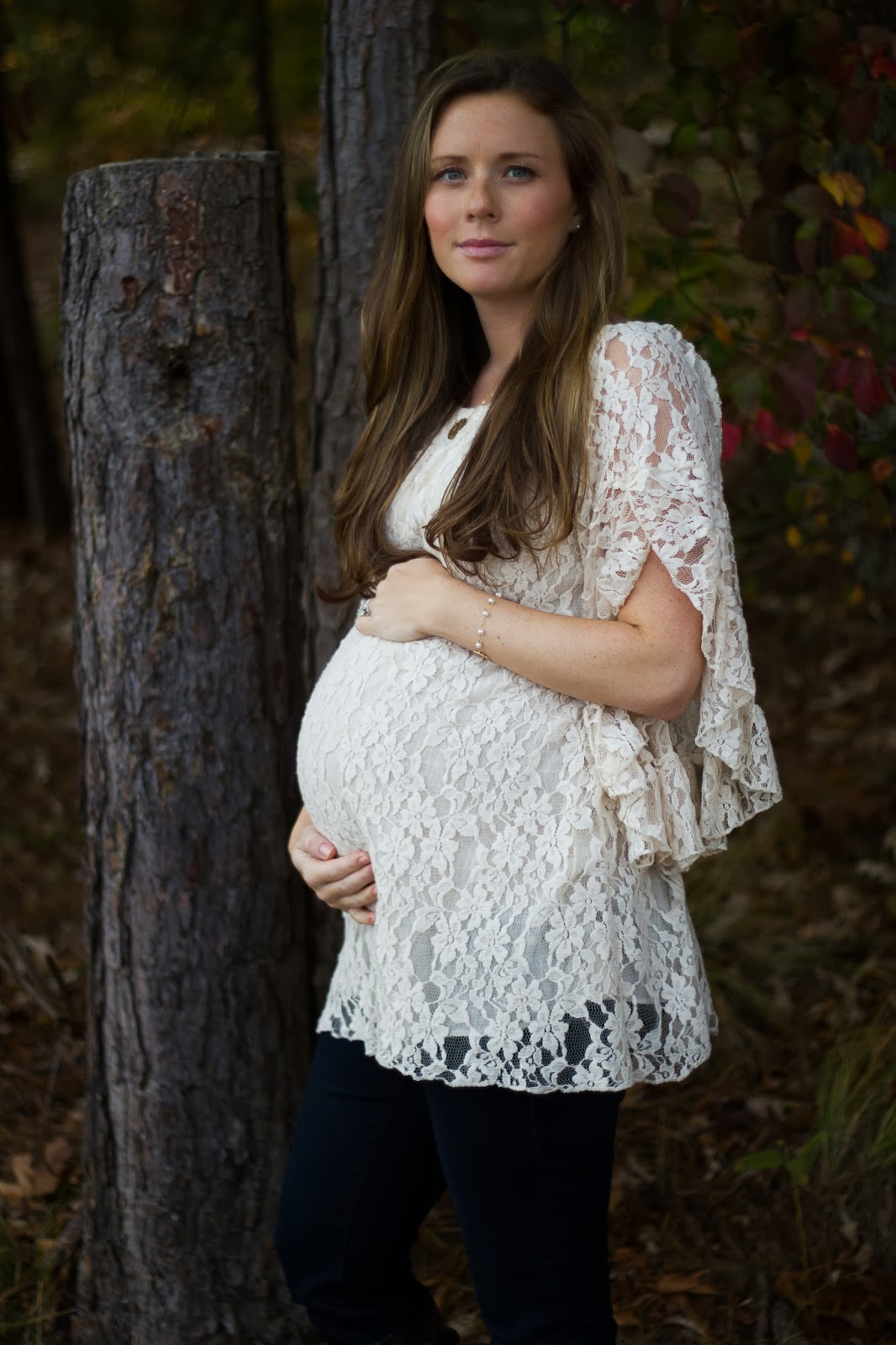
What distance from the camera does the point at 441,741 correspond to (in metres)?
1.84

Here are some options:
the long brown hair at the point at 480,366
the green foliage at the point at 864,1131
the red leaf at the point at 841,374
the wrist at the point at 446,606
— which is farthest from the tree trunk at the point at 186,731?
the green foliage at the point at 864,1131

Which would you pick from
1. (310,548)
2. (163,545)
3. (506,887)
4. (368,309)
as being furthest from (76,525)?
(506,887)

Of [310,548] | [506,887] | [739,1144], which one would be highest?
[310,548]

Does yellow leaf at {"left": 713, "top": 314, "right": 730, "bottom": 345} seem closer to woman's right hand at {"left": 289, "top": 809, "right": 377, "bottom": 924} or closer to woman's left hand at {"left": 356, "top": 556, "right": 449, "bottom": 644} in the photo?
woman's left hand at {"left": 356, "top": 556, "right": 449, "bottom": 644}

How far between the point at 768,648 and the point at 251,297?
3.88 metres

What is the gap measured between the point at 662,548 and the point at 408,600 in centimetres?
38

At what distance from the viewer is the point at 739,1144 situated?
3.10 m

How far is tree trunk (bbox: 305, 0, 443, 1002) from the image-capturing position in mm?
2561

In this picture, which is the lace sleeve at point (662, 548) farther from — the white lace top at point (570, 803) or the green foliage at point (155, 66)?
the green foliage at point (155, 66)

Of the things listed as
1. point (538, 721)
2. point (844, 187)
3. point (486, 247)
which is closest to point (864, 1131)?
point (538, 721)

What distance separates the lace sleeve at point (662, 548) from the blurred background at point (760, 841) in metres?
0.80

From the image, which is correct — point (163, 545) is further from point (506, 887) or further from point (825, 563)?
point (825, 563)

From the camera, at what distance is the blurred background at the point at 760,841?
8.50ft

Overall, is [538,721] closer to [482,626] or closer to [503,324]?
[482,626]
